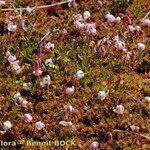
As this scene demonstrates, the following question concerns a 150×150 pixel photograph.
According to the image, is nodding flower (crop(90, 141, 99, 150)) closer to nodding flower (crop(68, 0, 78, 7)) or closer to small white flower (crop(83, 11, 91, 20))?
small white flower (crop(83, 11, 91, 20))

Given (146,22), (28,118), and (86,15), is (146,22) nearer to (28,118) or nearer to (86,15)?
(86,15)

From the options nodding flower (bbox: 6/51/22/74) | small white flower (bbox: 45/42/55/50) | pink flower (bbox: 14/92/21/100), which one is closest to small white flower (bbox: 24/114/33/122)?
pink flower (bbox: 14/92/21/100)

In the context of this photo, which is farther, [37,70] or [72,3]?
[72,3]

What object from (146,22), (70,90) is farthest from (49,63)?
(146,22)

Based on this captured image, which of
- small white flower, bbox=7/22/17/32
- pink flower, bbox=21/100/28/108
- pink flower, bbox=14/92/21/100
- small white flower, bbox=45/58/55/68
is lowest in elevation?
pink flower, bbox=21/100/28/108

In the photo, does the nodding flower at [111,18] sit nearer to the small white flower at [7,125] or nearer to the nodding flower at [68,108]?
the nodding flower at [68,108]

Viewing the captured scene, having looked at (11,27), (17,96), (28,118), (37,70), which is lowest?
(28,118)

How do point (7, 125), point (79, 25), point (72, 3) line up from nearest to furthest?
point (7, 125)
point (79, 25)
point (72, 3)

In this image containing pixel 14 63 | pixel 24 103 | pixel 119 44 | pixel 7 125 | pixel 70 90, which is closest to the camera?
pixel 7 125

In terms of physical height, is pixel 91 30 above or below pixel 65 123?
above

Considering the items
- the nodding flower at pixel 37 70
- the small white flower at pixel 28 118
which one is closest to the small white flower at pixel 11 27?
the nodding flower at pixel 37 70
